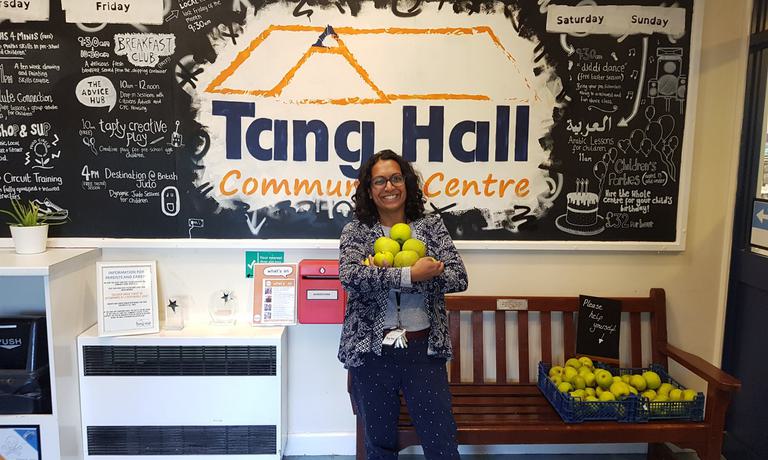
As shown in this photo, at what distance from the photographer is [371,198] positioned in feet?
7.14

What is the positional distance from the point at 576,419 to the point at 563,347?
0.51m

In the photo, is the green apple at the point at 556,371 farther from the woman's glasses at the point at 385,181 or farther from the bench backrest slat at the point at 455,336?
the woman's glasses at the point at 385,181

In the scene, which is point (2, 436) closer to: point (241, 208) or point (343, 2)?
point (241, 208)

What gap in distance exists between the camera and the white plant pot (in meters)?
2.48

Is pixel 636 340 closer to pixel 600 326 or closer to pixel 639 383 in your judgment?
pixel 600 326

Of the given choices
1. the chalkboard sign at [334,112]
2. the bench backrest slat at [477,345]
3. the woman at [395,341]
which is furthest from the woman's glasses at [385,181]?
the bench backrest slat at [477,345]

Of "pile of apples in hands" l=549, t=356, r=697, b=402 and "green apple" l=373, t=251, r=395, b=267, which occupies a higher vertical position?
"green apple" l=373, t=251, r=395, b=267

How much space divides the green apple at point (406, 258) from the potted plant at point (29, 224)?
174 centimetres

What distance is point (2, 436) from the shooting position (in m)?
2.36

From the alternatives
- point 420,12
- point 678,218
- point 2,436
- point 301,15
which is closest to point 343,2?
point 301,15

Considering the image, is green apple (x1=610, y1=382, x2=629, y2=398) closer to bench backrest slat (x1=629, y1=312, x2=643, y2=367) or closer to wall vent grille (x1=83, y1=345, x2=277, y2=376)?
bench backrest slat (x1=629, y1=312, x2=643, y2=367)

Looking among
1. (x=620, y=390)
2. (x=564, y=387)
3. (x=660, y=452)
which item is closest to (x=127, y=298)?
(x=564, y=387)

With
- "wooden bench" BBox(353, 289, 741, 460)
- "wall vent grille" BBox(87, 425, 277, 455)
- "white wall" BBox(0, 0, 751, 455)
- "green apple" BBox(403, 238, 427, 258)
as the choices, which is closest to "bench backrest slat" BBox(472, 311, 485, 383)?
"wooden bench" BBox(353, 289, 741, 460)

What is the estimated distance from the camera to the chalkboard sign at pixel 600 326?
273 cm
